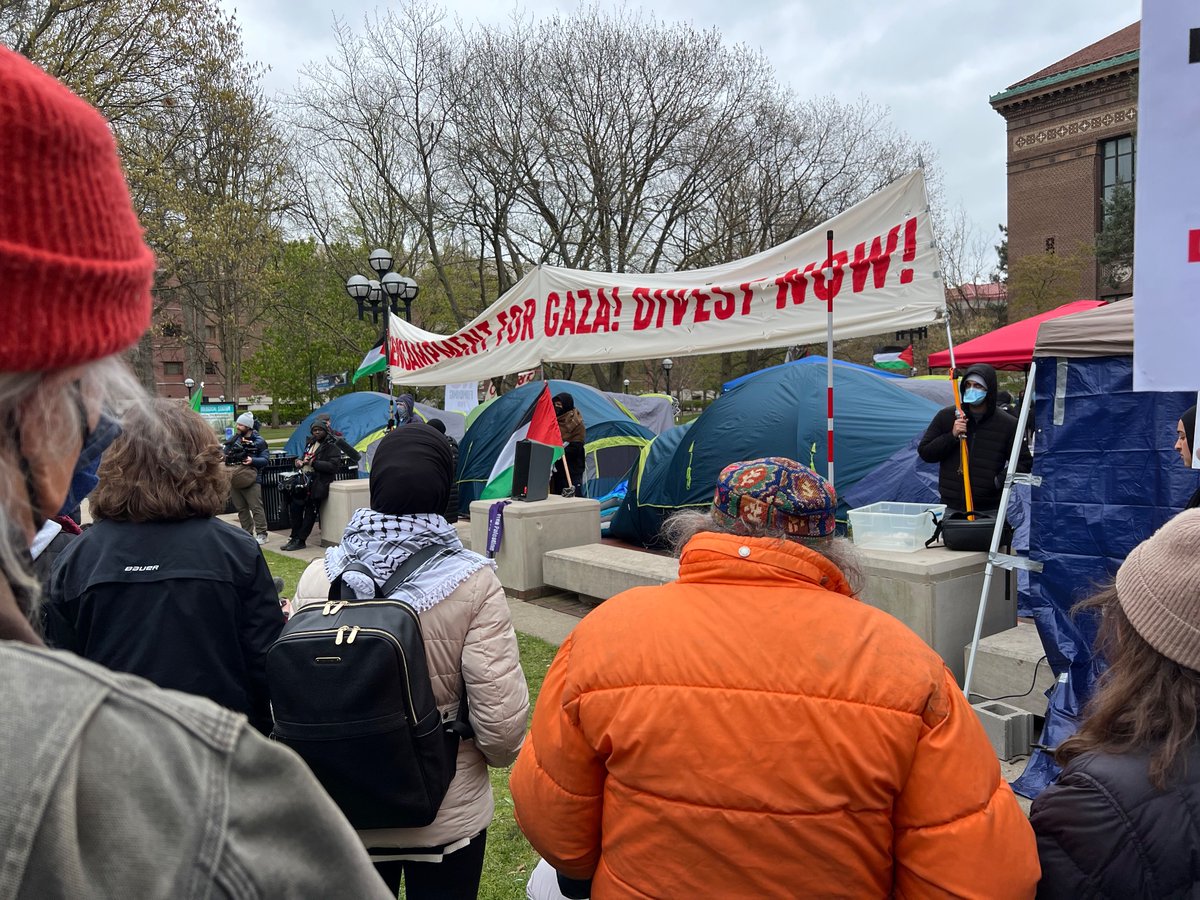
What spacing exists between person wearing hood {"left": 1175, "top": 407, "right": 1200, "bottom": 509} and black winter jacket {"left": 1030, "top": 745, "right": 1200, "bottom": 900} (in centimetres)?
296

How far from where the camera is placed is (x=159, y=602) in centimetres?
249

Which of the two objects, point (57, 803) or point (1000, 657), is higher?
point (57, 803)

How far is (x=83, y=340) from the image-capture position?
2.34 ft

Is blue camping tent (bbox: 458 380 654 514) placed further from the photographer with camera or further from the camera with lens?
the camera with lens

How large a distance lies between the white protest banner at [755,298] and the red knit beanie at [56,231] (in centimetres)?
443

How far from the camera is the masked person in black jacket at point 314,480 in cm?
1141

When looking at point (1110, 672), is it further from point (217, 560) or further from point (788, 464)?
point (217, 560)

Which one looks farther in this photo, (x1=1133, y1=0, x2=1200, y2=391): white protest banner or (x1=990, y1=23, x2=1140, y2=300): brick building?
(x1=990, y1=23, x2=1140, y2=300): brick building

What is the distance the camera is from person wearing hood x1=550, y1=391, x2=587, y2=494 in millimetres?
11516

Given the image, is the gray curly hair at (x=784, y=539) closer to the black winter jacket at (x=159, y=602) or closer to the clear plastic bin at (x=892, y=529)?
the black winter jacket at (x=159, y=602)

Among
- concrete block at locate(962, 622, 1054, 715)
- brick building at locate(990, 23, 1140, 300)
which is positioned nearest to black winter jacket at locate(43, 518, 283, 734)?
concrete block at locate(962, 622, 1054, 715)

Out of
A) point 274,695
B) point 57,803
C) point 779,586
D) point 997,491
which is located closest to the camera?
point 57,803

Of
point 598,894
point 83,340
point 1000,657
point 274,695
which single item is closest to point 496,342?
point 1000,657

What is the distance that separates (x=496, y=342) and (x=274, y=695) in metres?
5.91
